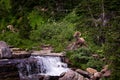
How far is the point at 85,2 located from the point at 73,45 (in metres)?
4.02

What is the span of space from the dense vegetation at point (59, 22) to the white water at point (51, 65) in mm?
857

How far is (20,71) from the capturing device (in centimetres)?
1808

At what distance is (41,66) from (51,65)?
24.5 inches

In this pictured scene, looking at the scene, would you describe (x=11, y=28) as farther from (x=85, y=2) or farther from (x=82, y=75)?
(x=82, y=75)

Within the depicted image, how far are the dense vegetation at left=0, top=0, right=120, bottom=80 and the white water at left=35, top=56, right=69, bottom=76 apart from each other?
2.81 ft

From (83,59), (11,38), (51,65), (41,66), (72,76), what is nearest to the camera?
(72,76)

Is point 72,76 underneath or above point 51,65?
underneath

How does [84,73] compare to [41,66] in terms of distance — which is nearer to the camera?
[84,73]

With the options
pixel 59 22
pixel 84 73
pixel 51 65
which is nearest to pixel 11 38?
pixel 59 22

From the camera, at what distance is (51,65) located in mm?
18984

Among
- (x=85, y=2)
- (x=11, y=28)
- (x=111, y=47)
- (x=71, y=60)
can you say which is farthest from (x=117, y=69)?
(x=11, y=28)

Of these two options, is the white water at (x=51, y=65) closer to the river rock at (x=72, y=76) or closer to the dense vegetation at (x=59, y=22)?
the dense vegetation at (x=59, y=22)

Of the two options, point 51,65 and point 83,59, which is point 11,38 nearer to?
point 51,65

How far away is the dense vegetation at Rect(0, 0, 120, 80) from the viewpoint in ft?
65.5
